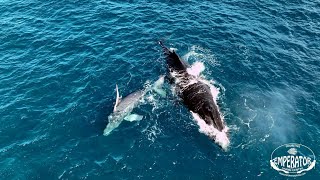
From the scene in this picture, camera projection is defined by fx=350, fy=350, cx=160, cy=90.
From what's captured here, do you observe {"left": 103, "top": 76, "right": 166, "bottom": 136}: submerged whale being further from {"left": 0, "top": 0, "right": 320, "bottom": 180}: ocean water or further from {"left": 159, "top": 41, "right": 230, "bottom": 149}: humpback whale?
{"left": 159, "top": 41, "right": 230, "bottom": 149}: humpback whale

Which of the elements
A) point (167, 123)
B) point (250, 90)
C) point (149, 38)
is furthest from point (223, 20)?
point (167, 123)

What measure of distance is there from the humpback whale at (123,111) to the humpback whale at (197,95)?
700 centimetres

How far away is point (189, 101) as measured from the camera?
51.8 metres

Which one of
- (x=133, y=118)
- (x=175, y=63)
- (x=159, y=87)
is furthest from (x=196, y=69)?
A: (x=133, y=118)

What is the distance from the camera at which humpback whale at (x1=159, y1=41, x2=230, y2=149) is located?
47.4 m

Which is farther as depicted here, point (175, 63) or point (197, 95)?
point (175, 63)

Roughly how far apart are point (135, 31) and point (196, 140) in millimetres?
31659

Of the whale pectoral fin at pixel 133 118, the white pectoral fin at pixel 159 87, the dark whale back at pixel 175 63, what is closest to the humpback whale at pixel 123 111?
the whale pectoral fin at pixel 133 118

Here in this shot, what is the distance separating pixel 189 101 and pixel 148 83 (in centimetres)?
901

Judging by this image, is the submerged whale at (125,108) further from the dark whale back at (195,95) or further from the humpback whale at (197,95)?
the dark whale back at (195,95)

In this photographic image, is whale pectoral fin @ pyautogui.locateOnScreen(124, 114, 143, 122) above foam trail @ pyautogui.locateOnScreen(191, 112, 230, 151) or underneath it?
underneath

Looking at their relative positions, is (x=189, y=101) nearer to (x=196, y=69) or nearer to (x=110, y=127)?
(x=196, y=69)

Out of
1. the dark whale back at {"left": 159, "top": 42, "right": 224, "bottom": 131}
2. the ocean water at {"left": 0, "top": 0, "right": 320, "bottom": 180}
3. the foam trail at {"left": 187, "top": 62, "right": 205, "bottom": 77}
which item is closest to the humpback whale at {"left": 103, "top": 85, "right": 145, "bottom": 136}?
the ocean water at {"left": 0, "top": 0, "right": 320, "bottom": 180}

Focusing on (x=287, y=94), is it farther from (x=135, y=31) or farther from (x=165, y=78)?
(x=135, y=31)
